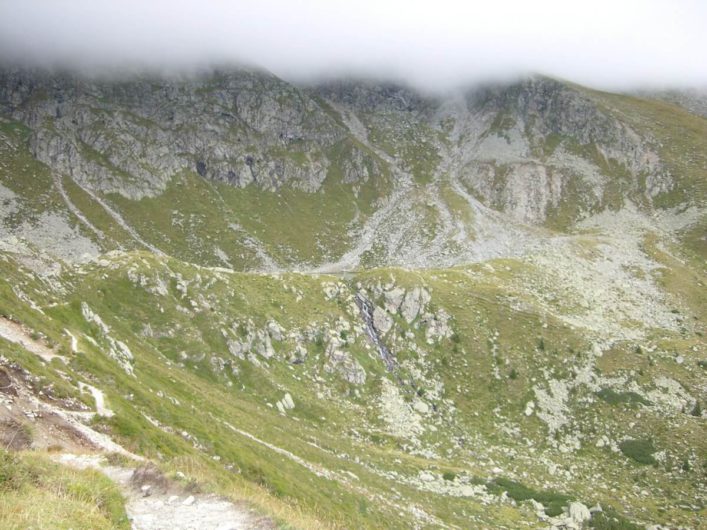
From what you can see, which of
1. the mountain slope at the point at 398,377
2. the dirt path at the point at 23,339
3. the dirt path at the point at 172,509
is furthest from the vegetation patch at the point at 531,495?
the dirt path at the point at 23,339

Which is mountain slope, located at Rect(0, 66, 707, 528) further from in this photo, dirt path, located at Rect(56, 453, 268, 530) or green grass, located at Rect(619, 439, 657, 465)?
dirt path, located at Rect(56, 453, 268, 530)

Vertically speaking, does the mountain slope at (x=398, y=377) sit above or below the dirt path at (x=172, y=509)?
below

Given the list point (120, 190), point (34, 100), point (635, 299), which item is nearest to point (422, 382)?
point (635, 299)

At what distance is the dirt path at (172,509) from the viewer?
13.6m

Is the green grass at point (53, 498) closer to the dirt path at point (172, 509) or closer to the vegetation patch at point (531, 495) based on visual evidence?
the dirt path at point (172, 509)

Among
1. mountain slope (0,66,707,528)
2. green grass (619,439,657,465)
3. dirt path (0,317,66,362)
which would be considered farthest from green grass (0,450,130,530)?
green grass (619,439,657,465)

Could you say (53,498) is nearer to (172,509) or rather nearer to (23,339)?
(172,509)

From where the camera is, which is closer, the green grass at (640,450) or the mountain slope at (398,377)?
the mountain slope at (398,377)

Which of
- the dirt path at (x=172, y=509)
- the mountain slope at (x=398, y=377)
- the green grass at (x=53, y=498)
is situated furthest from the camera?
the mountain slope at (x=398, y=377)

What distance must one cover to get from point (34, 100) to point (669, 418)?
23439 centimetres

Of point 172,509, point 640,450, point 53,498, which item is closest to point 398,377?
point 640,450

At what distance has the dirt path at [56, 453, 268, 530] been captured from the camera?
13.6m

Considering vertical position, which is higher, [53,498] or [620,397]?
[53,498]

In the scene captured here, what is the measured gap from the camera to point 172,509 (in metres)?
14.7
